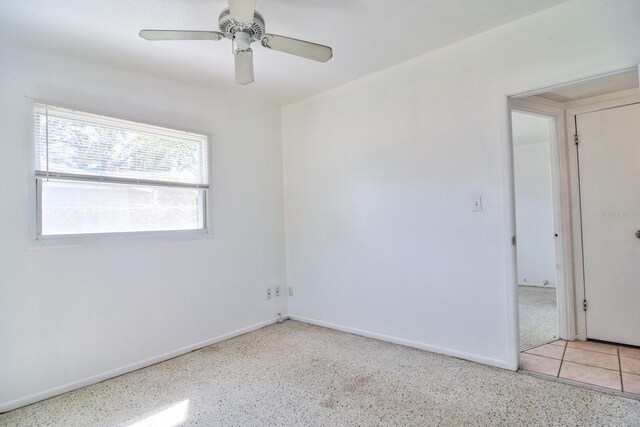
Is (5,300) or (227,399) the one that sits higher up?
(5,300)

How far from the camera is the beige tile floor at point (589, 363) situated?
2.14 m

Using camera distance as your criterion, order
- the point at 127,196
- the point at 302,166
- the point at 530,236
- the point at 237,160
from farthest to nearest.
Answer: the point at 530,236 < the point at 302,166 < the point at 237,160 < the point at 127,196

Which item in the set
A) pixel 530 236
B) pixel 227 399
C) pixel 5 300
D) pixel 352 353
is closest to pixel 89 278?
pixel 5 300

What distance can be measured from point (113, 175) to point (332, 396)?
225 centimetres

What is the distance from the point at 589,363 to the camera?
241 centimetres

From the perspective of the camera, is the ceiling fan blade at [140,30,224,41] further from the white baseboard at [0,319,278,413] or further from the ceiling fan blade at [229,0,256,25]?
the white baseboard at [0,319,278,413]

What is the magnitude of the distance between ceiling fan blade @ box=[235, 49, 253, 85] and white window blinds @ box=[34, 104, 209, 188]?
1.25 m

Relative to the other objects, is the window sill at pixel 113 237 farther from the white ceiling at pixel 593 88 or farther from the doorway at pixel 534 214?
the doorway at pixel 534 214

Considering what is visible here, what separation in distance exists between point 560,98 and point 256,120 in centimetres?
288

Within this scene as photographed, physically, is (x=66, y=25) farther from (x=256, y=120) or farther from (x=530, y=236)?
(x=530, y=236)

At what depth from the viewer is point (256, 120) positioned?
11.7ft

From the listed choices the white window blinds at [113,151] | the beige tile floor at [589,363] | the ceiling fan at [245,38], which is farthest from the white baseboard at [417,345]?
the ceiling fan at [245,38]

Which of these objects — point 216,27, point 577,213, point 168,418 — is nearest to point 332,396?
point 168,418

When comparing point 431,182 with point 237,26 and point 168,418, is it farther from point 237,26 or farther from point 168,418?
point 168,418
